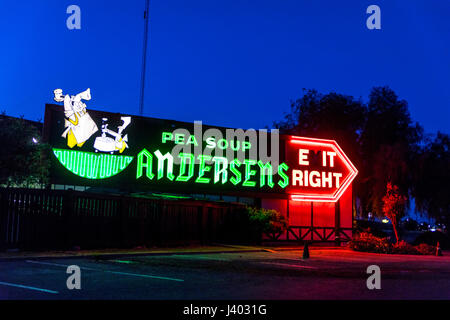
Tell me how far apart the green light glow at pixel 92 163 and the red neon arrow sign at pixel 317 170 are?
9.83 meters

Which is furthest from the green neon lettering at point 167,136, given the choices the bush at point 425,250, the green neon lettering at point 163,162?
the bush at point 425,250

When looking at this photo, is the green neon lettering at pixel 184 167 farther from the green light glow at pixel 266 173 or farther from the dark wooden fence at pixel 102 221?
the green light glow at pixel 266 173

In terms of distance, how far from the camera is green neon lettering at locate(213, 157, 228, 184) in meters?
27.2

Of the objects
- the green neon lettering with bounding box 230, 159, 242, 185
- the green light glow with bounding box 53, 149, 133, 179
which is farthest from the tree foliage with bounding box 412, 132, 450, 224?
the green light glow with bounding box 53, 149, 133, 179

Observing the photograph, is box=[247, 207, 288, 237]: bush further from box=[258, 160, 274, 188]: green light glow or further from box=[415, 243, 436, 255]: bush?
box=[415, 243, 436, 255]: bush

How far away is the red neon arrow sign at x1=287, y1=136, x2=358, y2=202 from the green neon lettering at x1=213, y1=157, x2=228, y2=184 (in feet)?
13.5

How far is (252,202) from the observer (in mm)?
30938

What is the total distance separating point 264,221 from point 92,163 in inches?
362

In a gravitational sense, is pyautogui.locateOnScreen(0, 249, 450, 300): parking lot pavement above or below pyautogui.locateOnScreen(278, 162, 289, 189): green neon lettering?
below

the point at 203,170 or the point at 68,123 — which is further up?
the point at 68,123
